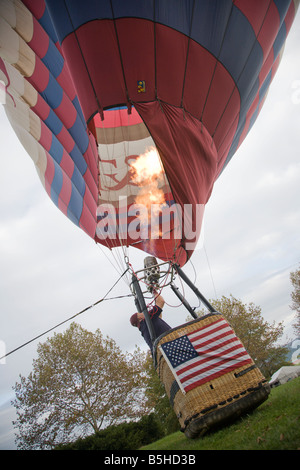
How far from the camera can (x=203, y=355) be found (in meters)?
2.72

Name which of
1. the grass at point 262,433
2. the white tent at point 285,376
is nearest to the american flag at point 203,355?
the grass at point 262,433

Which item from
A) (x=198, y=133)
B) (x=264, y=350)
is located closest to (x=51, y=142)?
(x=198, y=133)

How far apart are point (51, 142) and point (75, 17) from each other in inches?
120

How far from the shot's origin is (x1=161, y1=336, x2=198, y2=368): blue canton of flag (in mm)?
2688

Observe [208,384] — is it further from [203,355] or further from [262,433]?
[262,433]

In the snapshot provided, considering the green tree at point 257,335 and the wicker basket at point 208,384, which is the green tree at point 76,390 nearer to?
the green tree at point 257,335

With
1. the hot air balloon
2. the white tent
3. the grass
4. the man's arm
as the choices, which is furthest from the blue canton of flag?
the white tent

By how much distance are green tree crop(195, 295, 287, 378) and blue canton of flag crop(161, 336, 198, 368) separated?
15.9 m

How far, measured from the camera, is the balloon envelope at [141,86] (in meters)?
3.39

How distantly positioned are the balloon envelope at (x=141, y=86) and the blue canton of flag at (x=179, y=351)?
1.90 metres

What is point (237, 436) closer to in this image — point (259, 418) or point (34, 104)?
point (259, 418)

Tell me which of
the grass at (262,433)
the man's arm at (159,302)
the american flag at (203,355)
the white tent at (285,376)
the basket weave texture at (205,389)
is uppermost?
the man's arm at (159,302)

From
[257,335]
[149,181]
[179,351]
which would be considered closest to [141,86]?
[149,181]

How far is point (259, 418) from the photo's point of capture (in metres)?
2.30
